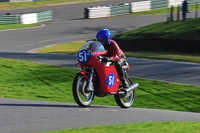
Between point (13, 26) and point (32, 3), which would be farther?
point (32, 3)

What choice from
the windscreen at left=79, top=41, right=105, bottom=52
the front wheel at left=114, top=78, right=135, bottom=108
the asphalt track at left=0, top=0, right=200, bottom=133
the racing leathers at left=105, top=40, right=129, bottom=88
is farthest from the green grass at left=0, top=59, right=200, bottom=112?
the windscreen at left=79, top=41, right=105, bottom=52

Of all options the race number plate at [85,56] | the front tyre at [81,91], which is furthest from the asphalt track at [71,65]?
the race number plate at [85,56]

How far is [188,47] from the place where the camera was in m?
22.4

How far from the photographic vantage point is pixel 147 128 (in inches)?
250

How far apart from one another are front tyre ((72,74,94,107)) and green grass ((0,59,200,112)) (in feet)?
7.01

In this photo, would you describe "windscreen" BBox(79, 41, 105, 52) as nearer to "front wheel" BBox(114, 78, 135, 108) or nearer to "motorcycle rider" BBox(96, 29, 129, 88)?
"motorcycle rider" BBox(96, 29, 129, 88)

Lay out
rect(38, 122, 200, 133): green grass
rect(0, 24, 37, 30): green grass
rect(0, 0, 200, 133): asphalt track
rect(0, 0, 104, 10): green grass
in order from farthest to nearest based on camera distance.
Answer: rect(0, 0, 104, 10): green grass
rect(0, 24, 37, 30): green grass
rect(0, 0, 200, 133): asphalt track
rect(38, 122, 200, 133): green grass

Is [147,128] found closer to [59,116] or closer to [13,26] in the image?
[59,116]

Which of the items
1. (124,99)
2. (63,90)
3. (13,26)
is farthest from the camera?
(13,26)

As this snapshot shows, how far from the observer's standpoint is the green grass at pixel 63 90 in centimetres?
1077

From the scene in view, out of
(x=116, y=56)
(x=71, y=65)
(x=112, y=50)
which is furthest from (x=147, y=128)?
(x=71, y=65)

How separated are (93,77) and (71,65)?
9.13 m

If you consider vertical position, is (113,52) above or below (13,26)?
above

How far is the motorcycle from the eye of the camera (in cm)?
820
